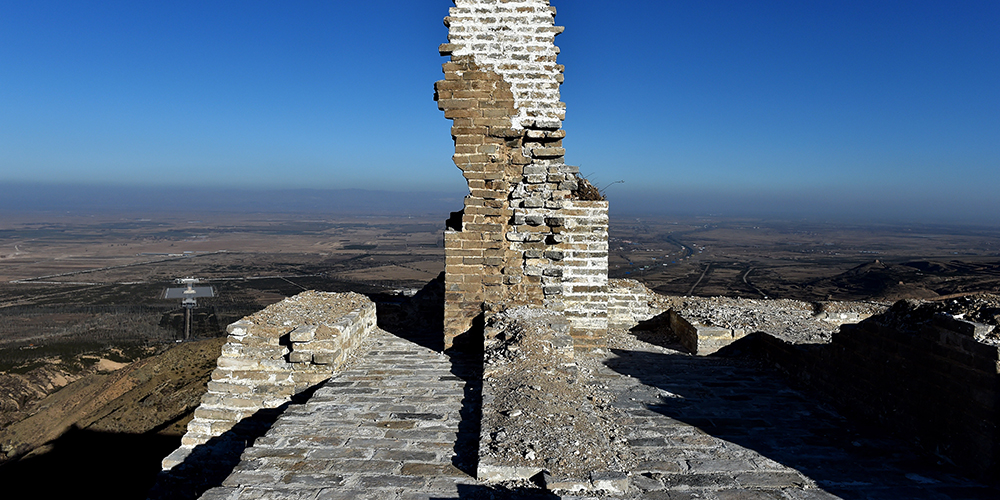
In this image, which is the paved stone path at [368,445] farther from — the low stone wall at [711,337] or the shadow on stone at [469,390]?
the low stone wall at [711,337]

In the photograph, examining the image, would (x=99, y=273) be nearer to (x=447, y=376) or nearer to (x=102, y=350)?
(x=102, y=350)

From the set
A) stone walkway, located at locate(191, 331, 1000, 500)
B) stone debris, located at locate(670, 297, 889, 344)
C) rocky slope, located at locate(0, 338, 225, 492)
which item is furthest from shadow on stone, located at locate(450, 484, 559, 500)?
rocky slope, located at locate(0, 338, 225, 492)

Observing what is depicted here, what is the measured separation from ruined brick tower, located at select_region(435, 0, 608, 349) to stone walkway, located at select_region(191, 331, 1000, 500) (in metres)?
1.10

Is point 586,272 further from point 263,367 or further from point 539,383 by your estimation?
point 263,367

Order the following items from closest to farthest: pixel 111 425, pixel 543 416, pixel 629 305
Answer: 1. pixel 543 416
2. pixel 629 305
3. pixel 111 425

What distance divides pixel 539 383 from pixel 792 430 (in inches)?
78.9

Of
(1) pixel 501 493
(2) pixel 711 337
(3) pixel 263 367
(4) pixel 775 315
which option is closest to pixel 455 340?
(3) pixel 263 367

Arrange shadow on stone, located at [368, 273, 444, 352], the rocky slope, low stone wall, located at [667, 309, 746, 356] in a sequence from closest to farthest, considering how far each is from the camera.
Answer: shadow on stone, located at [368, 273, 444, 352] < low stone wall, located at [667, 309, 746, 356] < the rocky slope

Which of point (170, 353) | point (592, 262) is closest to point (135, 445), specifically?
point (170, 353)

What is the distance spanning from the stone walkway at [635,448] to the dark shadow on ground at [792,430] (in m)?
0.01

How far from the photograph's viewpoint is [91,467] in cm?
1043

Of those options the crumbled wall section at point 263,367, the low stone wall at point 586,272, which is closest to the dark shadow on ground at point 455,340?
the crumbled wall section at point 263,367

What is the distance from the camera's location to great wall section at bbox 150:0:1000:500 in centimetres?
296

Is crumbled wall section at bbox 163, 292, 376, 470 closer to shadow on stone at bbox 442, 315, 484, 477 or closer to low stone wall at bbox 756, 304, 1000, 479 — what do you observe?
shadow on stone at bbox 442, 315, 484, 477
